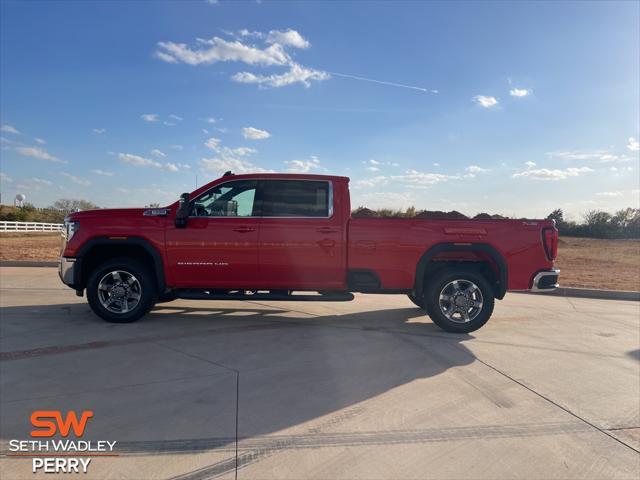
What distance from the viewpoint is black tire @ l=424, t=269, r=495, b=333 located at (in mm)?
5887

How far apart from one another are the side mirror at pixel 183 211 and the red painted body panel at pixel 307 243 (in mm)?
90

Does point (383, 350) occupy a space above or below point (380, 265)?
below

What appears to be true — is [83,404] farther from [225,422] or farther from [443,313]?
[443,313]

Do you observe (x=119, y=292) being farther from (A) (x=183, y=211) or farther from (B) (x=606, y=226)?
(B) (x=606, y=226)

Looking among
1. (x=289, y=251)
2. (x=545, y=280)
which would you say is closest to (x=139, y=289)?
(x=289, y=251)

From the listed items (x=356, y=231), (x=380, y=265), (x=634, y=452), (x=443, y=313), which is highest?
(x=356, y=231)

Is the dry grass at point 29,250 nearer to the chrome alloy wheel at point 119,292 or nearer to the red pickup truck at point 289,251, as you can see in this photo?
the chrome alloy wheel at point 119,292

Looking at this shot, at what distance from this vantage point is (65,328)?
5.73m

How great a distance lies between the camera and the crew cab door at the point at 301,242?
586cm

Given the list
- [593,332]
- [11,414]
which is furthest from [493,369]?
[11,414]

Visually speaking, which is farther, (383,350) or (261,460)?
(383,350)

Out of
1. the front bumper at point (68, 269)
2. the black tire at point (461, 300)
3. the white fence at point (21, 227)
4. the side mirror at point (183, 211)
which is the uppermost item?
the white fence at point (21, 227)

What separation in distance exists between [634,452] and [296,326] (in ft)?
13.1

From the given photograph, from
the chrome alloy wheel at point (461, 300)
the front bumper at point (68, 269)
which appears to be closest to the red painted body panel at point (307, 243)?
the front bumper at point (68, 269)
